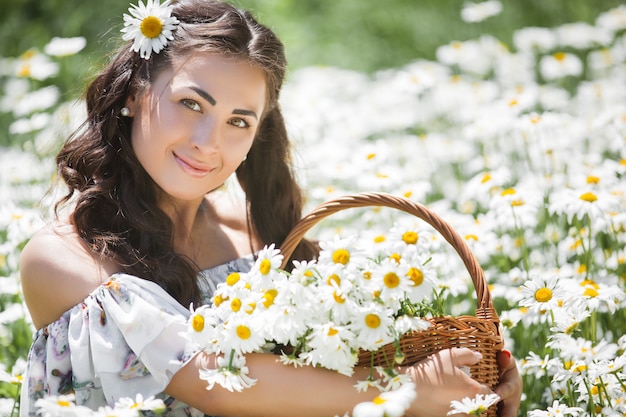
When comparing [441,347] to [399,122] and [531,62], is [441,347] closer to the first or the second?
[399,122]

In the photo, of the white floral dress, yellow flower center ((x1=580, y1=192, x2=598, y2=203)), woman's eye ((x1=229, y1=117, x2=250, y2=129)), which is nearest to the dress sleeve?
the white floral dress

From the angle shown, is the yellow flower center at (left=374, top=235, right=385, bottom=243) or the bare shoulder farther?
the yellow flower center at (left=374, top=235, right=385, bottom=243)

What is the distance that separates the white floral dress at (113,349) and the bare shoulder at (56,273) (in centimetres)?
3

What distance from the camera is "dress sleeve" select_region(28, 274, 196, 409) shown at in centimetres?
170

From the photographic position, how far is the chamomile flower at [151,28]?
1948mm

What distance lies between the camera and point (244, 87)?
195 centimetres

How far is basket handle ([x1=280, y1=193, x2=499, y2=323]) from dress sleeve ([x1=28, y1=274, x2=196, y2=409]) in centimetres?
38

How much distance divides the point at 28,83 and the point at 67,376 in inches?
99.4

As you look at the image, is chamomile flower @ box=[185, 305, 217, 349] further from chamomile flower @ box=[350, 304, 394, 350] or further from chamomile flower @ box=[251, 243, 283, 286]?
chamomile flower @ box=[350, 304, 394, 350]

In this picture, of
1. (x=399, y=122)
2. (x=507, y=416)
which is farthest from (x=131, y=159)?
(x=399, y=122)

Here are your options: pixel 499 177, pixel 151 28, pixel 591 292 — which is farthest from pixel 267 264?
pixel 499 177

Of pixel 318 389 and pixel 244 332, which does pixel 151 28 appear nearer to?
pixel 244 332

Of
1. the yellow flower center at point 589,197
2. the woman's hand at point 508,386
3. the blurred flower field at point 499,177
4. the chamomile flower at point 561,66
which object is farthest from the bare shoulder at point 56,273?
the chamomile flower at point 561,66

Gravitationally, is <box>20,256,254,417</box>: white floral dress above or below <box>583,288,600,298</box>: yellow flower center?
below
